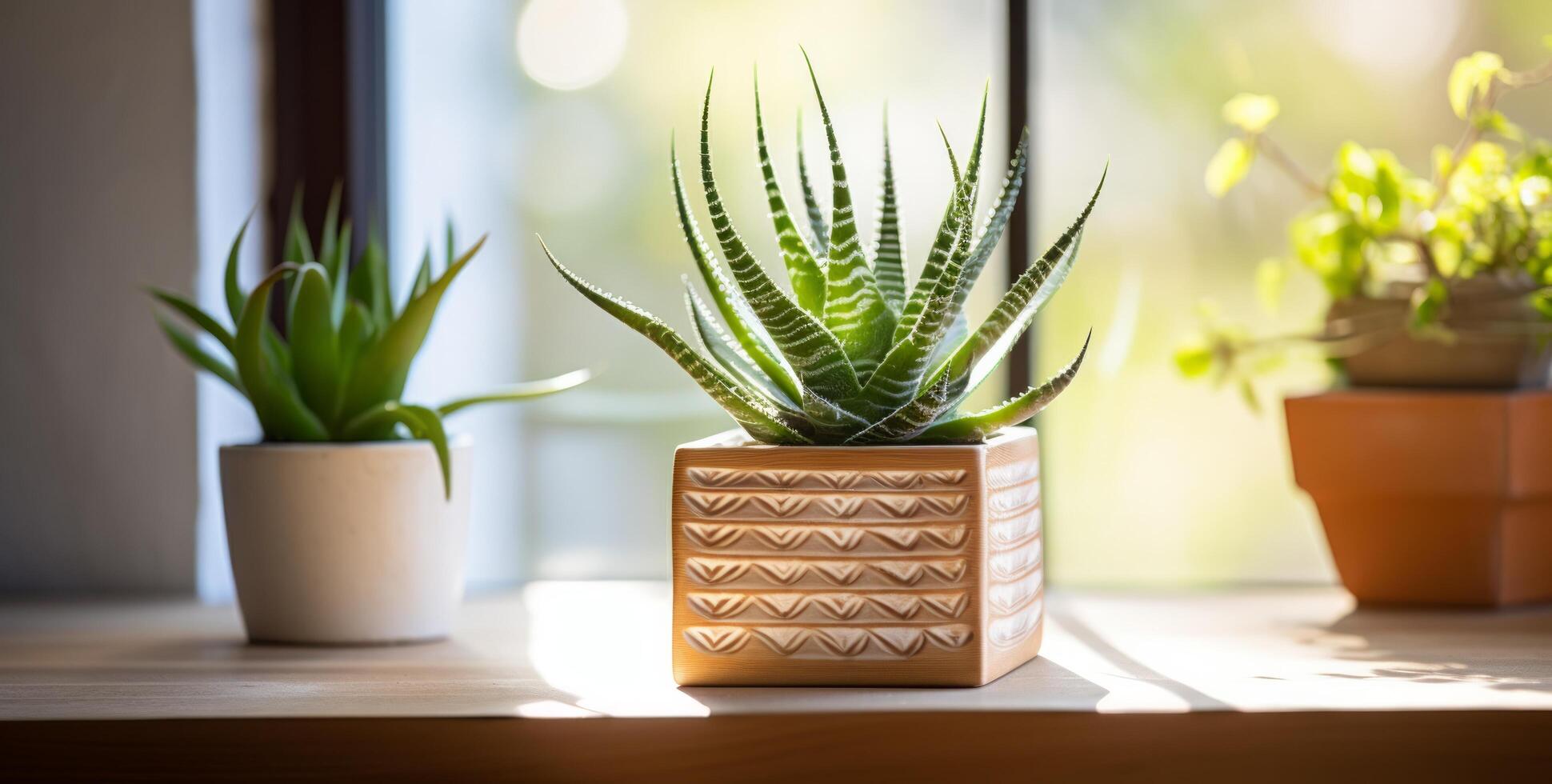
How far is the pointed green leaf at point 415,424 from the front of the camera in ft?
3.07

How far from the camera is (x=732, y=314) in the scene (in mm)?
820

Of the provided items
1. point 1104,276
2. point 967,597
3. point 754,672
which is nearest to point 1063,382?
point 967,597

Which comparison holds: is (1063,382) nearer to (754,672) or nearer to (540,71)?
(754,672)

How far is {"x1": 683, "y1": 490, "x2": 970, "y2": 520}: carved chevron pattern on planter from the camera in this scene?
766 millimetres

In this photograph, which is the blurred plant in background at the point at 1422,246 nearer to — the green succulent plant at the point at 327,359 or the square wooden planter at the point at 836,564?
the square wooden planter at the point at 836,564

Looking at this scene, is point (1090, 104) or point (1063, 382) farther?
point (1090, 104)

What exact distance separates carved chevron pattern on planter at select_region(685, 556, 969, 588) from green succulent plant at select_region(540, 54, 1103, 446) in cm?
8

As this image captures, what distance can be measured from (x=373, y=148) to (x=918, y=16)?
538mm

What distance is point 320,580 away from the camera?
955 millimetres

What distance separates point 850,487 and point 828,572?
1.9 inches

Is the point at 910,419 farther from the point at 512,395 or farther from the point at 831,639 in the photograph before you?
the point at 512,395

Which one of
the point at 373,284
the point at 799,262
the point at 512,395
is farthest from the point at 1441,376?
the point at 373,284

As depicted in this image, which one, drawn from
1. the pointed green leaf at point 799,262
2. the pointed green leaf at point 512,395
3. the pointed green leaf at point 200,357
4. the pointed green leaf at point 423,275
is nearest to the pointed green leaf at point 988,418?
the pointed green leaf at point 799,262

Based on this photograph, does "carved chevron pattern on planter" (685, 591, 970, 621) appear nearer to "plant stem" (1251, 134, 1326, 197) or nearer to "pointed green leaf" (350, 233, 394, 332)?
"pointed green leaf" (350, 233, 394, 332)
